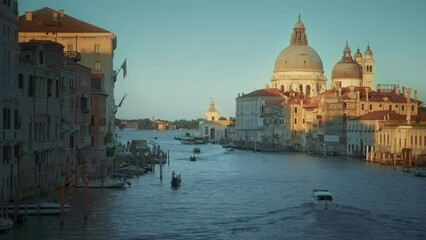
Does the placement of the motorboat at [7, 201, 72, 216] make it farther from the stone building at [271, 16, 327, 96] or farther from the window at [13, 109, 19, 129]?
the stone building at [271, 16, 327, 96]

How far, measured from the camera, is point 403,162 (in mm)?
56000

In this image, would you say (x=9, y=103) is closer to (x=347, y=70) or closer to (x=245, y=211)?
(x=245, y=211)

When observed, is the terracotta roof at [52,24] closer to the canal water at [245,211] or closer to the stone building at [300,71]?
the canal water at [245,211]

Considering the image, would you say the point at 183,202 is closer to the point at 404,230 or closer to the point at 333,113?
the point at 404,230

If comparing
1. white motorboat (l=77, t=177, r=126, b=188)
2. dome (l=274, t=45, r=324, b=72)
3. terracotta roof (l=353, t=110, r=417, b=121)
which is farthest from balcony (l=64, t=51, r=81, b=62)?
dome (l=274, t=45, r=324, b=72)

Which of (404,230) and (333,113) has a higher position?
(333,113)

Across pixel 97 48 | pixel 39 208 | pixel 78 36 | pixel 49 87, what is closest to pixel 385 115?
pixel 97 48

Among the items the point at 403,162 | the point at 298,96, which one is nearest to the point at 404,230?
the point at 403,162

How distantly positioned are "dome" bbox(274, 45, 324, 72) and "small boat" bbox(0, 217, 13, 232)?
3791 inches

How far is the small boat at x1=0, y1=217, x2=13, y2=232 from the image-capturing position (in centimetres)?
2033

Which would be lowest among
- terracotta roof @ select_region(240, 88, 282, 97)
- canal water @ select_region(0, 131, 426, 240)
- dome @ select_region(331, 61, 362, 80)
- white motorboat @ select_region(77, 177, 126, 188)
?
canal water @ select_region(0, 131, 426, 240)

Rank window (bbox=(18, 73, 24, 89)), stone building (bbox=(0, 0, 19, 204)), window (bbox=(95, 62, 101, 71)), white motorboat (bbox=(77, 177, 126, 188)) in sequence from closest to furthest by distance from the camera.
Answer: stone building (bbox=(0, 0, 19, 204)) < window (bbox=(18, 73, 24, 89)) < white motorboat (bbox=(77, 177, 126, 188)) < window (bbox=(95, 62, 101, 71))

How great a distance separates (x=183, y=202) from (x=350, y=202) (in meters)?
6.38

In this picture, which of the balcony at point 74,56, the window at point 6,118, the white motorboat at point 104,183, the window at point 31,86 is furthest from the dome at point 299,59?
the window at point 6,118
